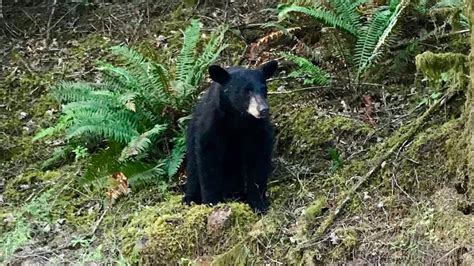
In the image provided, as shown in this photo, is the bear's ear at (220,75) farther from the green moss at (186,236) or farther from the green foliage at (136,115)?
the green moss at (186,236)

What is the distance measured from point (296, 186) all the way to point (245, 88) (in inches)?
36.5

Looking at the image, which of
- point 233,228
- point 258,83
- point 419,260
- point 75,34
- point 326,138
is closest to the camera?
point 419,260

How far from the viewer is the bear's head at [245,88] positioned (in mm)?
5702

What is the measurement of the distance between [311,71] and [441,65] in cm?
168

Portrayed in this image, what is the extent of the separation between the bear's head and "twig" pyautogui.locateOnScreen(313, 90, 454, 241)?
0.85 m

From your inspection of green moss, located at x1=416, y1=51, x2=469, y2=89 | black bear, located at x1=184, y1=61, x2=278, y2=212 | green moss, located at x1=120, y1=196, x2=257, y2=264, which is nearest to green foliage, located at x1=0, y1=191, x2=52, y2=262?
green moss, located at x1=120, y1=196, x2=257, y2=264

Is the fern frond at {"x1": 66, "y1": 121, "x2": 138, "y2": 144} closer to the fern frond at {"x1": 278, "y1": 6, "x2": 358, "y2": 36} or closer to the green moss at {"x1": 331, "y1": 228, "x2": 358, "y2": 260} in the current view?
the fern frond at {"x1": 278, "y1": 6, "x2": 358, "y2": 36}

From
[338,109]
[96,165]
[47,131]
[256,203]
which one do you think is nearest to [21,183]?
[47,131]

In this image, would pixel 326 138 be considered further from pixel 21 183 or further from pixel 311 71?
pixel 21 183

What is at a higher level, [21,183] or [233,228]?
[233,228]

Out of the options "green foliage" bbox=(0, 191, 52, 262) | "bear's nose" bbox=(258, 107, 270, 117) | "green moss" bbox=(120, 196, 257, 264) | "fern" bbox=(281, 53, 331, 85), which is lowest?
"green foliage" bbox=(0, 191, 52, 262)

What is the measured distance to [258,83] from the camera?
231 inches

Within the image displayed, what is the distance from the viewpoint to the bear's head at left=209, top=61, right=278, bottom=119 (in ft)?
18.7

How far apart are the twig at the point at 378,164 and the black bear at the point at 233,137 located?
0.70m
